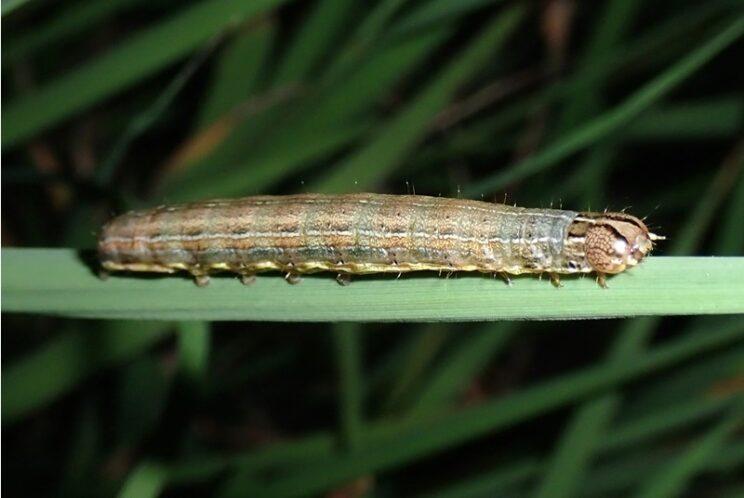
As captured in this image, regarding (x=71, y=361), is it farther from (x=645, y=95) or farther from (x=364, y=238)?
(x=645, y=95)

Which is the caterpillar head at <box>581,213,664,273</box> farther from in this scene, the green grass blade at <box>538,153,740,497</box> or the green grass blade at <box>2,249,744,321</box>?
the green grass blade at <box>538,153,740,497</box>

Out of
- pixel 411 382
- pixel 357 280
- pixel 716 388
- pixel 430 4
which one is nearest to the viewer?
pixel 357 280

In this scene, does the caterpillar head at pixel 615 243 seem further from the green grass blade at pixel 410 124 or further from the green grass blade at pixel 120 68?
the green grass blade at pixel 120 68

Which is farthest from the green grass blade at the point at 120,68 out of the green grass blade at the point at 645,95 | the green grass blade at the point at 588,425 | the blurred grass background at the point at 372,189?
the green grass blade at the point at 588,425

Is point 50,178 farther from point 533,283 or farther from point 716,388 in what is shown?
point 716,388

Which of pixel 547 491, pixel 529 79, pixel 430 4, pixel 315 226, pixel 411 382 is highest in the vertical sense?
pixel 529 79

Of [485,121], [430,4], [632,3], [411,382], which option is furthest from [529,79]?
[411,382]

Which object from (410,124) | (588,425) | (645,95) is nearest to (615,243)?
(645,95)

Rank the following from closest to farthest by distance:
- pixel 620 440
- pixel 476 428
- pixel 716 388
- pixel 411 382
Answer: pixel 476 428 → pixel 620 440 → pixel 716 388 → pixel 411 382
